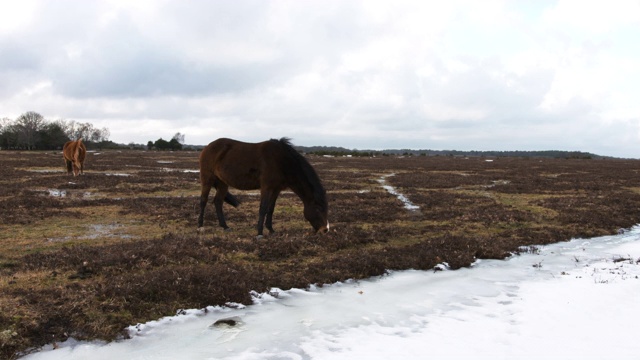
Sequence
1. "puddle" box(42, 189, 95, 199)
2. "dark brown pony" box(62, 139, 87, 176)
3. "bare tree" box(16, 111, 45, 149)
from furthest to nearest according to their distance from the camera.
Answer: "bare tree" box(16, 111, 45, 149)
"dark brown pony" box(62, 139, 87, 176)
"puddle" box(42, 189, 95, 199)

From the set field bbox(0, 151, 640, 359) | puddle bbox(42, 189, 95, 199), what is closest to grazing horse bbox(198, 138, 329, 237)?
field bbox(0, 151, 640, 359)

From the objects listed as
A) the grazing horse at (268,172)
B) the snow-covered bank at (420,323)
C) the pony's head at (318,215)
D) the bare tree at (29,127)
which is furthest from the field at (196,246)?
the bare tree at (29,127)

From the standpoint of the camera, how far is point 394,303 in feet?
24.4

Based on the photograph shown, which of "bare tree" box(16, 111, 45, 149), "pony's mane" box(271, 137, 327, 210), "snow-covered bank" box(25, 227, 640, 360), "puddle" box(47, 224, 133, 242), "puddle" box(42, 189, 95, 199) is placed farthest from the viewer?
"bare tree" box(16, 111, 45, 149)

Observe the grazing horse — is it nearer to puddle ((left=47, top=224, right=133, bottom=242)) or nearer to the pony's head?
the pony's head

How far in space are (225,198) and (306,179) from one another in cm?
358

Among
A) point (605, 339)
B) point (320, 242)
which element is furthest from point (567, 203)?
point (605, 339)

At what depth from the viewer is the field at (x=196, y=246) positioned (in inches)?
255

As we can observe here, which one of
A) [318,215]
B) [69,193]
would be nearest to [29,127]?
[69,193]

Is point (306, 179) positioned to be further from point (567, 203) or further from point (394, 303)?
point (567, 203)

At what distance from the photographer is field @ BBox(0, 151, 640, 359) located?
6.47 m

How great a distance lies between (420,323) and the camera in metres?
6.51

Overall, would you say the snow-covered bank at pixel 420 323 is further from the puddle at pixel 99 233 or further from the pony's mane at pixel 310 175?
the puddle at pixel 99 233

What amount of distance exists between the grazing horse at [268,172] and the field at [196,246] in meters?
0.85
